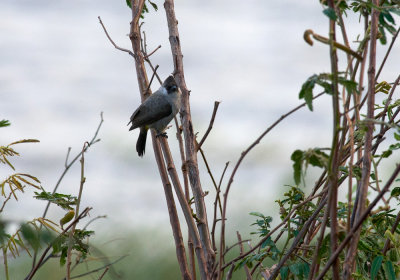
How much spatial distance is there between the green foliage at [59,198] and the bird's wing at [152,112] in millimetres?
1986

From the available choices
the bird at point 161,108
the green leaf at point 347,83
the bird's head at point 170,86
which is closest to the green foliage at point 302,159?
the green leaf at point 347,83

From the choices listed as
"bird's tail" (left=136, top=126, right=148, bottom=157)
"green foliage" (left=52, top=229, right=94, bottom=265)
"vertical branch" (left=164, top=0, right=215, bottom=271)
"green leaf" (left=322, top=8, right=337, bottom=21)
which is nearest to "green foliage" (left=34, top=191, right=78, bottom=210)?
"green foliage" (left=52, top=229, right=94, bottom=265)

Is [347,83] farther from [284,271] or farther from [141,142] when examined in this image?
[141,142]

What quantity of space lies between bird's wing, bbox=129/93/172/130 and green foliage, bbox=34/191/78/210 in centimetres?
199

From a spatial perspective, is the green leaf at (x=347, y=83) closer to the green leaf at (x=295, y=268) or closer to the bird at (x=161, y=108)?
the green leaf at (x=295, y=268)

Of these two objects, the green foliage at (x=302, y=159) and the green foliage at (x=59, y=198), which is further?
the green foliage at (x=59, y=198)

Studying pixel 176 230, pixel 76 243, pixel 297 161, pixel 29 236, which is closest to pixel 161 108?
pixel 176 230

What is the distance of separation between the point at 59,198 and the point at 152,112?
2.30m

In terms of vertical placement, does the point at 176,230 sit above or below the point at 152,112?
below

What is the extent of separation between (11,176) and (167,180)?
1.75 ft

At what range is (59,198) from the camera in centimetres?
141

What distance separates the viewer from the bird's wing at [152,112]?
11.7 ft

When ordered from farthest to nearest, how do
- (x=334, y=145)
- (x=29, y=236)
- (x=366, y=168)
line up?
(x=366, y=168) → (x=334, y=145) → (x=29, y=236)

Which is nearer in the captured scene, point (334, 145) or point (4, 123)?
point (334, 145)
